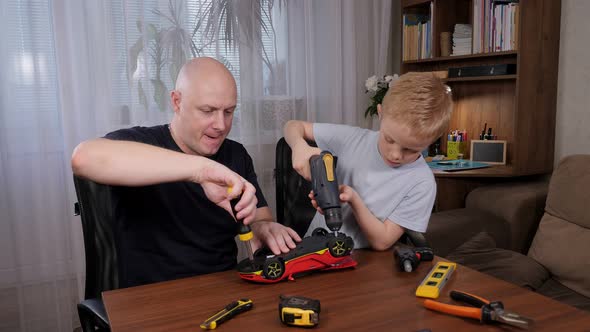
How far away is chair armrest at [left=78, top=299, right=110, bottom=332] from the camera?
114cm

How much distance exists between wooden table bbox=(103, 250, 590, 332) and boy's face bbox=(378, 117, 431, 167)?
1.18 ft

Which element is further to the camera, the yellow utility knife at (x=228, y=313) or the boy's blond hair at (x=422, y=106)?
the boy's blond hair at (x=422, y=106)

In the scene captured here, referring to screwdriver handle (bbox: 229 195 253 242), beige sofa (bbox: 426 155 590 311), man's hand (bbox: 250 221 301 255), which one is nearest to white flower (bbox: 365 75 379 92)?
beige sofa (bbox: 426 155 590 311)

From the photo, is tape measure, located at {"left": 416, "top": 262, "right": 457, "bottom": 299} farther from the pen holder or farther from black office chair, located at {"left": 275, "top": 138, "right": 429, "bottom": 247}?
the pen holder

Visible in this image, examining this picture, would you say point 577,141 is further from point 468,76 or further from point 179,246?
point 179,246

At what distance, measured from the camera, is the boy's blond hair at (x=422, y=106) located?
1.39 m

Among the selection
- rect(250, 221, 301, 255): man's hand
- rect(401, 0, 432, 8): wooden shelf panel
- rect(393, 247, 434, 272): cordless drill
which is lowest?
rect(393, 247, 434, 272): cordless drill

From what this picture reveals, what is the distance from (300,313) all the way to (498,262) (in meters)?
1.63

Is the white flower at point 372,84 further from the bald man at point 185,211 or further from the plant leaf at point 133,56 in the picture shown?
the bald man at point 185,211

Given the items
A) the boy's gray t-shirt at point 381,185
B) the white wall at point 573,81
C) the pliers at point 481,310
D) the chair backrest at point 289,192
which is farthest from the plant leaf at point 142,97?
the white wall at point 573,81

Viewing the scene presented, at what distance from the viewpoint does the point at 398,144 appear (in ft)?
4.84

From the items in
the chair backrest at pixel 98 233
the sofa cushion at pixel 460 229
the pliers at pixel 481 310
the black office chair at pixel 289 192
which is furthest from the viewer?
the sofa cushion at pixel 460 229

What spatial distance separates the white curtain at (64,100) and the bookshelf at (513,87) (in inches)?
47.9

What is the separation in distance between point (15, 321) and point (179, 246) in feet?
5.75
